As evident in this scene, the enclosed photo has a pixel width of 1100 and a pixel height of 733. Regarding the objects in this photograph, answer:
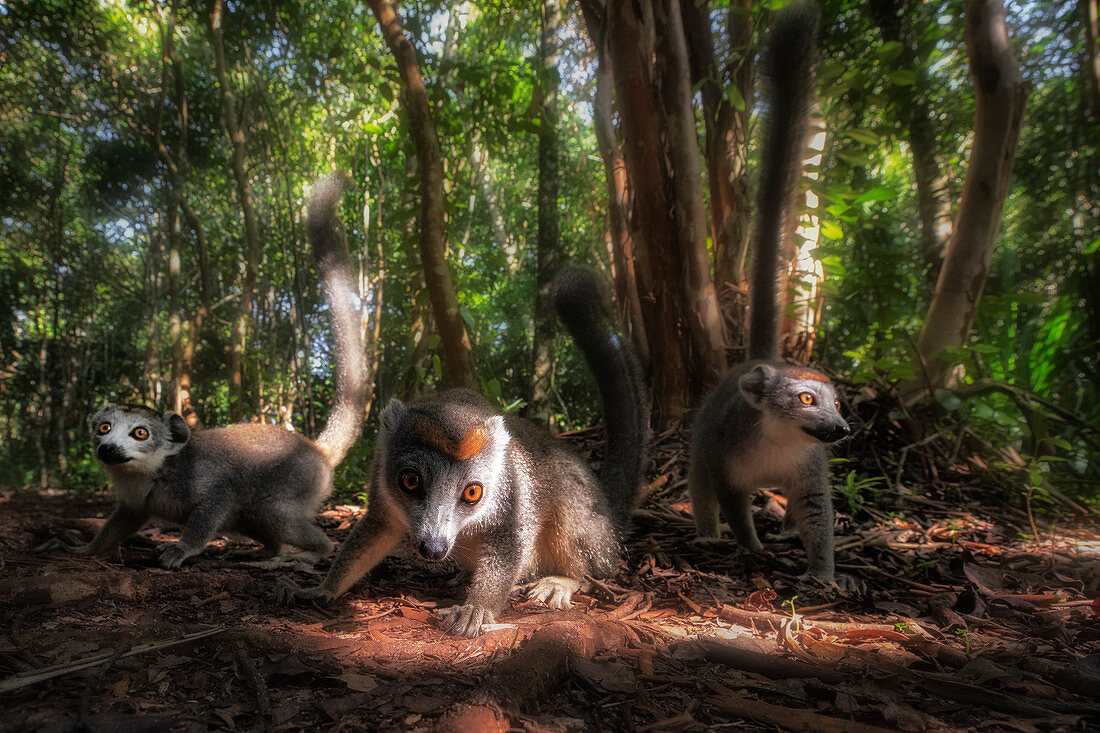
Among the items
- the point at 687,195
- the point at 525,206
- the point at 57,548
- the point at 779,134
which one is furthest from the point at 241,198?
the point at 525,206

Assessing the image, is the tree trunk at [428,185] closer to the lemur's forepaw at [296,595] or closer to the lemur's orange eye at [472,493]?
the lemur's orange eye at [472,493]

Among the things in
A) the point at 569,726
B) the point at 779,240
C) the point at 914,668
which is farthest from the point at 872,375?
the point at 569,726

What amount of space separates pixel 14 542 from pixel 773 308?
5.23 metres

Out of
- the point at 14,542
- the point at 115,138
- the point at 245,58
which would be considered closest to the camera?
the point at 14,542

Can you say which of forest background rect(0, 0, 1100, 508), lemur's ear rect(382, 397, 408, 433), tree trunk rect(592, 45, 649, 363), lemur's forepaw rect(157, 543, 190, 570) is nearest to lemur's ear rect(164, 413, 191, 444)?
lemur's forepaw rect(157, 543, 190, 570)

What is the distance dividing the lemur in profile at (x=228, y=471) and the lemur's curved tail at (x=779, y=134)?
115 inches

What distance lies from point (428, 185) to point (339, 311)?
113 centimetres

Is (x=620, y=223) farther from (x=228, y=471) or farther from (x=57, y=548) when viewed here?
(x=57, y=548)

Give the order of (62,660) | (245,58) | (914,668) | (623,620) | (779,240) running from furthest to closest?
(245,58)
(779,240)
(623,620)
(914,668)
(62,660)

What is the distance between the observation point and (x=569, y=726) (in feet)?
5.02

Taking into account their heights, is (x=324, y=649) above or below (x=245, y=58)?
below

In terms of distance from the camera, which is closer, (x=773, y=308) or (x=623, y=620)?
(x=623, y=620)

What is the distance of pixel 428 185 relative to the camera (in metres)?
4.32

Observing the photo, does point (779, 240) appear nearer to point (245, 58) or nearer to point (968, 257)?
point (968, 257)
